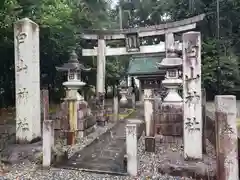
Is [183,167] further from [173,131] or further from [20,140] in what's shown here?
[20,140]

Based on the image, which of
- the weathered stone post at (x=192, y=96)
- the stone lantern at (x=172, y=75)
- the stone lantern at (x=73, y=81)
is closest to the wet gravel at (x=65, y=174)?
the weathered stone post at (x=192, y=96)

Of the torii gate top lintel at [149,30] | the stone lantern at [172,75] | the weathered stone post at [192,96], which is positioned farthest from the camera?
the torii gate top lintel at [149,30]

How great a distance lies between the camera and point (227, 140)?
11.5 ft

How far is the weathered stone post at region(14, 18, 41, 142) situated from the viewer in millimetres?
5969

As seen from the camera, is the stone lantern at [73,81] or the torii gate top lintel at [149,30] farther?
the torii gate top lintel at [149,30]

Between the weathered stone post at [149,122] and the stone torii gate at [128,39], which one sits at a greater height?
the stone torii gate at [128,39]

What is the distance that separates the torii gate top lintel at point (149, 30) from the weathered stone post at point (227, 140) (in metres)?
9.91

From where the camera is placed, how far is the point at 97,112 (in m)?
9.79

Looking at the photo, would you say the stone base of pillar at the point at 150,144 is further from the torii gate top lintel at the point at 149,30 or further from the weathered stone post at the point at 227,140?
the torii gate top lintel at the point at 149,30

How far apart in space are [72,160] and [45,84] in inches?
519

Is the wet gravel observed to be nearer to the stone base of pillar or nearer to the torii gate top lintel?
the stone base of pillar

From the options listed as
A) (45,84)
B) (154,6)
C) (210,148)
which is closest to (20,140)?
(210,148)

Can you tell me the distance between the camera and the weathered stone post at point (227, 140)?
137 inches

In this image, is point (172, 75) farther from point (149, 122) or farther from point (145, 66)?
point (145, 66)
